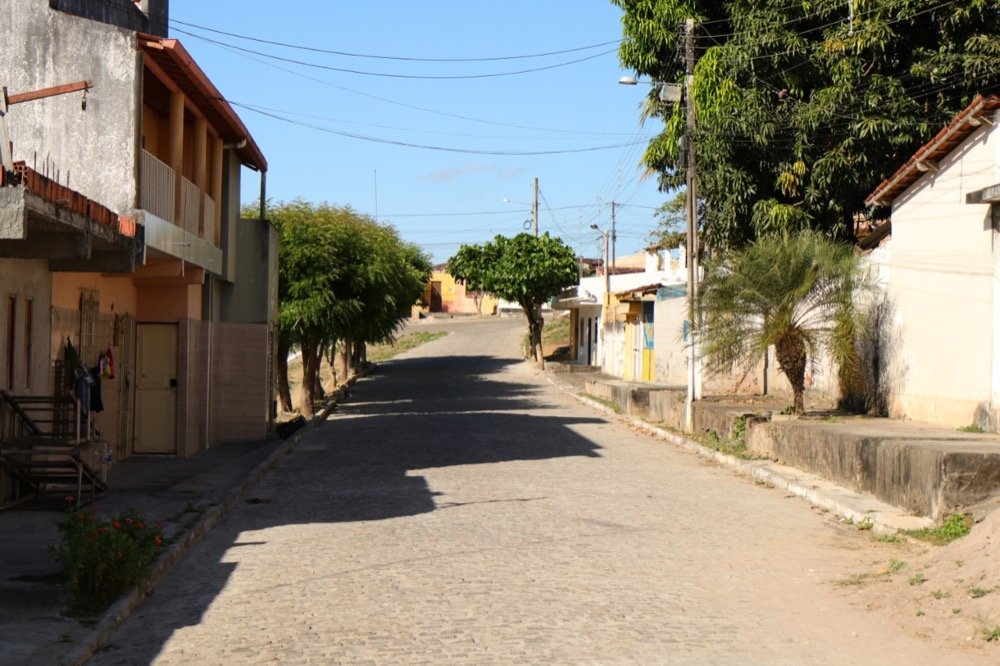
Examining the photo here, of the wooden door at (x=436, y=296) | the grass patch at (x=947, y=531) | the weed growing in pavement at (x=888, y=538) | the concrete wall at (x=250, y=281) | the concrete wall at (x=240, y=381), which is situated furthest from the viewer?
the wooden door at (x=436, y=296)

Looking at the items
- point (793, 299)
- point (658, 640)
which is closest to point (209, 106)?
point (793, 299)

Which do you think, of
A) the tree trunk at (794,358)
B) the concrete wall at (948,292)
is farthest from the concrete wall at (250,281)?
the concrete wall at (948,292)

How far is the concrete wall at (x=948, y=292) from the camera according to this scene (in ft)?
59.1

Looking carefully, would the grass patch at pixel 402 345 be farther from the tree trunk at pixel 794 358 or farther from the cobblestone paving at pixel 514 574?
the cobblestone paving at pixel 514 574

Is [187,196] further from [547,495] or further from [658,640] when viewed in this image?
[658,640]

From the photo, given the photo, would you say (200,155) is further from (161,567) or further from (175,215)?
(161,567)

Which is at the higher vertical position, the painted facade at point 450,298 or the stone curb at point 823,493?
the painted facade at point 450,298

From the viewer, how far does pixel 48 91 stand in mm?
15859

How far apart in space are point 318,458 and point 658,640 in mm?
14647

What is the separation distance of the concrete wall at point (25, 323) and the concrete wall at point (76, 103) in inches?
61.2

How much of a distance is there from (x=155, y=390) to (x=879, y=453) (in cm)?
1247

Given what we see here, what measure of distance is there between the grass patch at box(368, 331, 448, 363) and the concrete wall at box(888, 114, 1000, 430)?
158 ft

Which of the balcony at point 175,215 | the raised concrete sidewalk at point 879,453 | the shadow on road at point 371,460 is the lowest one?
the shadow on road at point 371,460

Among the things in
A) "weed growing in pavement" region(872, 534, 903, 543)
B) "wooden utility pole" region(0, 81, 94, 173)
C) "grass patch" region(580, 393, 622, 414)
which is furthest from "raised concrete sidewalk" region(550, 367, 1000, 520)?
"wooden utility pole" region(0, 81, 94, 173)
